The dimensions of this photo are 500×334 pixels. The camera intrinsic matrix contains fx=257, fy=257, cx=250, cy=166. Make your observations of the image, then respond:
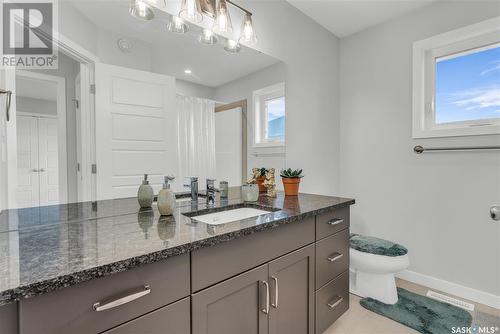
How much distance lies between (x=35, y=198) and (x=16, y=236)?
0.30 meters

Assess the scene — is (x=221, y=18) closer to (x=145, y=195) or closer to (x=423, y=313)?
(x=145, y=195)

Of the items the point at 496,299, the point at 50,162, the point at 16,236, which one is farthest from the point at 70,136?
the point at 496,299

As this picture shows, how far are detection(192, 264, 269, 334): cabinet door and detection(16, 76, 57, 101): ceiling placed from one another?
987 millimetres

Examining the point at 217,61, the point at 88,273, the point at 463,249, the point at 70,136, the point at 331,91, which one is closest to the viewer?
the point at 88,273

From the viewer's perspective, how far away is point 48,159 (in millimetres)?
1047

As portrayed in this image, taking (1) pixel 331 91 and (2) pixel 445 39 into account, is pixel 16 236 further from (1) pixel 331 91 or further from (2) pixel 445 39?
(2) pixel 445 39

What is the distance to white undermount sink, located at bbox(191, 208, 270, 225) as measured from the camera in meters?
1.31

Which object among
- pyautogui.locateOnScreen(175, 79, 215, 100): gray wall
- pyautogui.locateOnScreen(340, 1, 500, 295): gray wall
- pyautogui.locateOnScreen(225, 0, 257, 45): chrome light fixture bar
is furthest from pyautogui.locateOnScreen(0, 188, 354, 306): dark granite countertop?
pyautogui.locateOnScreen(340, 1, 500, 295): gray wall

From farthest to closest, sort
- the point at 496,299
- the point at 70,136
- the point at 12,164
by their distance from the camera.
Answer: the point at 496,299, the point at 70,136, the point at 12,164

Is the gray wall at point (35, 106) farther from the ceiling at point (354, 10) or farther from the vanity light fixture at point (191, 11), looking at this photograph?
the ceiling at point (354, 10)

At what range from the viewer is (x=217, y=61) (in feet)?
5.55

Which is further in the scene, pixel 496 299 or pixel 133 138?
pixel 496 299

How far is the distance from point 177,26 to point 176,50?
0.14 m

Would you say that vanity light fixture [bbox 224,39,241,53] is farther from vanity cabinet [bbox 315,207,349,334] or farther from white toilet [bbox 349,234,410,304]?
white toilet [bbox 349,234,410,304]
